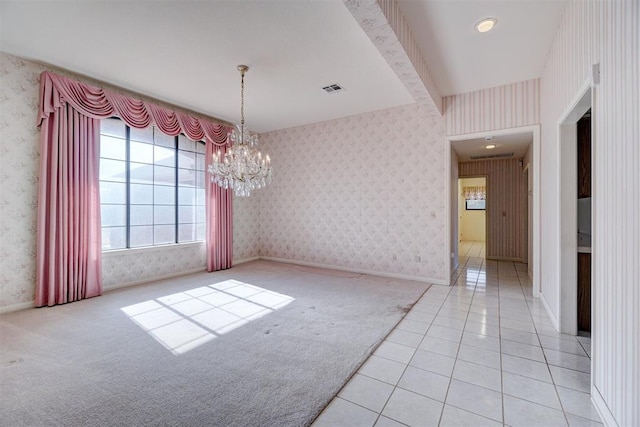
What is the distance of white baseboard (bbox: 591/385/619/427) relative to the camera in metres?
1.53

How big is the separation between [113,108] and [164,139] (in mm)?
1040

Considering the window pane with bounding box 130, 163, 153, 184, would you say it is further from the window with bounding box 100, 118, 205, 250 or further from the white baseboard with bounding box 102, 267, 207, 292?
the white baseboard with bounding box 102, 267, 207, 292

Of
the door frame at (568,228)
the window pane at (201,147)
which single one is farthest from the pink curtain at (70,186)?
the door frame at (568,228)

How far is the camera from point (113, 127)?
14.2 ft

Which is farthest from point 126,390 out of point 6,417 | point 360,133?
point 360,133

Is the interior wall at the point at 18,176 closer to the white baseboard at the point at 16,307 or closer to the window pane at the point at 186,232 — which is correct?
the white baseboard at the point at 16,307

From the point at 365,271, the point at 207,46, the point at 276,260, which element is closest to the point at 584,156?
the point at 365,271

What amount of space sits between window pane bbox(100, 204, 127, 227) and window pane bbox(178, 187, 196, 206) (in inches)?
38.9

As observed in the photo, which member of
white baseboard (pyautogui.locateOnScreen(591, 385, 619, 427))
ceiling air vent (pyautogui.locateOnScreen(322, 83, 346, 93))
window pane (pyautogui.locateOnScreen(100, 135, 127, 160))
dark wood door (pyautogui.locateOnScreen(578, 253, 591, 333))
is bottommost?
white baseboard (pyautogui.locateOnScreen(591, 385, 619, 427))

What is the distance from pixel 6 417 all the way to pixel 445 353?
10.4ft

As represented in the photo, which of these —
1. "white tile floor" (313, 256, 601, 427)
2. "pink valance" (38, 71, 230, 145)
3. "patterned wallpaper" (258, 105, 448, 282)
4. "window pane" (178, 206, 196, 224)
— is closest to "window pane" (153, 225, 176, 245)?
"window pane" (178, 206, 196, 224)

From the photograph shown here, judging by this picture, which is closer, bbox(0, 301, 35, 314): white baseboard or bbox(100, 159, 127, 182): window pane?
bbox(0, 301, 35, 314): white baseboard

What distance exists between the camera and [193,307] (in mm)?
3516

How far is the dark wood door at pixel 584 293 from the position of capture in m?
2.77
